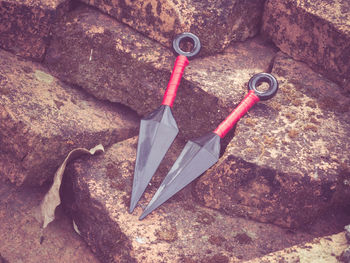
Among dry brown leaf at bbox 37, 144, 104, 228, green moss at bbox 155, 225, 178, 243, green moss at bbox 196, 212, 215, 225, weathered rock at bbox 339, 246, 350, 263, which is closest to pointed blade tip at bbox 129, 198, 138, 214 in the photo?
green moss at bbox 155, 225, 178, 243

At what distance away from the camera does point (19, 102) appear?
11.9ft

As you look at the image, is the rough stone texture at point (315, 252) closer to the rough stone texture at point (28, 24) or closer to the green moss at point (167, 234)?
the green moss at point (167, 234)

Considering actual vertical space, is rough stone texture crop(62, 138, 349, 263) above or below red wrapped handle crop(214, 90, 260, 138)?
below

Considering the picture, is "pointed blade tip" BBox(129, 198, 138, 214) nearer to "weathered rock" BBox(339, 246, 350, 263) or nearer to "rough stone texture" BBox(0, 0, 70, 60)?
"weathered rock" BBox(339, 246, 350, 263)

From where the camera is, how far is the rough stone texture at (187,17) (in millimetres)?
3955

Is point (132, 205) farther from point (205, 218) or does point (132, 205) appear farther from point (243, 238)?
point (243, 238)

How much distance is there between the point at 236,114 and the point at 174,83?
63 centimetres

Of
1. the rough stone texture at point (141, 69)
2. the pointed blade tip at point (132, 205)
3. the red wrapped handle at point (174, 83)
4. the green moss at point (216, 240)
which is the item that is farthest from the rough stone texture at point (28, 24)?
the green moss at point (216, 240)

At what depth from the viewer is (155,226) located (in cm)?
325

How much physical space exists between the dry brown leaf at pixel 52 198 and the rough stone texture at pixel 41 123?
0.12m

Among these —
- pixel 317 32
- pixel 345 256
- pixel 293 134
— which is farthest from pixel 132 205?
pixel 317 32

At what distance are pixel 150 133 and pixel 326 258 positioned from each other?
1.69m

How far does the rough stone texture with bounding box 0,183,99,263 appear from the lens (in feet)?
11.3

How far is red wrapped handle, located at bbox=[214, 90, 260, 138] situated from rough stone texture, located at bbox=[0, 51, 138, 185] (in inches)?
43.0
